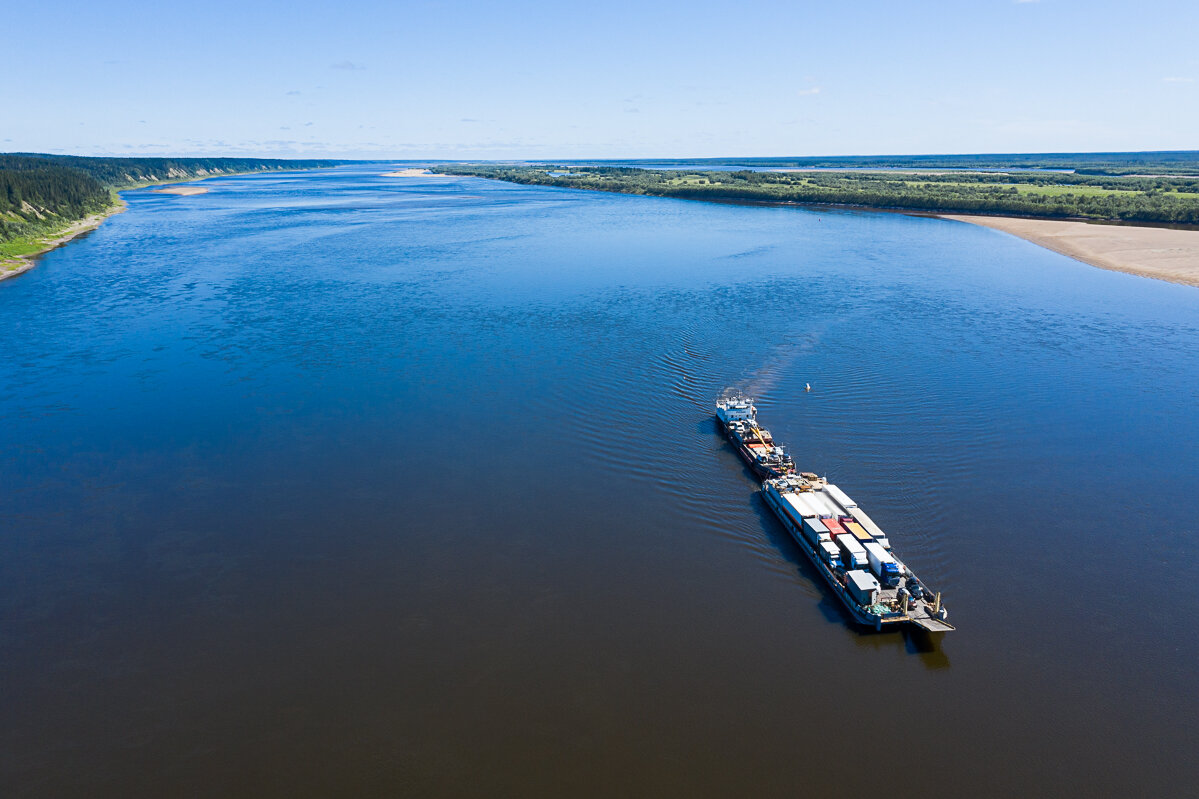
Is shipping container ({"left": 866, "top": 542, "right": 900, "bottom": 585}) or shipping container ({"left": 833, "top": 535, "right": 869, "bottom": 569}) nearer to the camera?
shipping container ({"left": 866, "top": 542, "right": 900, "bottom": 585})

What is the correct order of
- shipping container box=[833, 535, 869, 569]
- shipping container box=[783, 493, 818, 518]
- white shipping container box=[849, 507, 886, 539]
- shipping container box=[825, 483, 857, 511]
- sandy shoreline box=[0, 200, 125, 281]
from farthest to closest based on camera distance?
1. sandy shoreline box=[0, 200, 125, 281]
2. shipping container box=[825, 483, 857, 511]
3. shipping container box=[783, 493, 818, 518]
4. white shipping container box=[849, 507, 886, 539]
5. shipping container box=[833, 535, 869, 569]

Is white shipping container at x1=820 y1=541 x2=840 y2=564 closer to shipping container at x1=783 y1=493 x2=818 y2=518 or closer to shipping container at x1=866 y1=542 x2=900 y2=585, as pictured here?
shipping container at x1=866 y1=542 x2=900 y2=585

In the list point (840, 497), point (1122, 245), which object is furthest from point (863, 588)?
point (1122, 245)

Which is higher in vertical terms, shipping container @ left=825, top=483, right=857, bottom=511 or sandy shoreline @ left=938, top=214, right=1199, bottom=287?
sandy shoreline @ left=938, top=214, right=1199, bottom=287

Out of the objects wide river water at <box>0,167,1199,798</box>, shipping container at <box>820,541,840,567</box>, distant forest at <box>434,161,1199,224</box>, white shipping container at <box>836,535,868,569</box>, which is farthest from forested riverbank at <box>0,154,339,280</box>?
distant forest at <box>434,161,1199,224</box>

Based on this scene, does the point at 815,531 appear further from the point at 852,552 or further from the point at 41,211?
the point at 41,211

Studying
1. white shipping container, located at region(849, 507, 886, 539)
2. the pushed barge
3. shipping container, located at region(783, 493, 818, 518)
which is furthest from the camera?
shipping container, located at region(783, 493, 818, 518)
